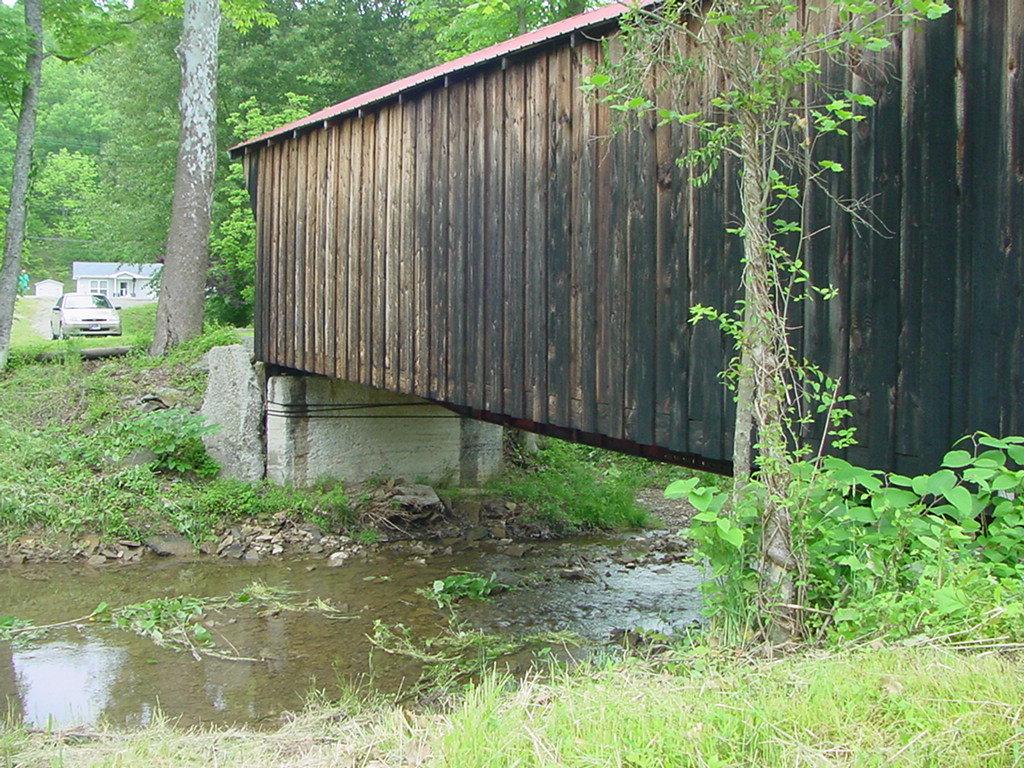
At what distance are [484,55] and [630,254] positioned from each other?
6.91 ft

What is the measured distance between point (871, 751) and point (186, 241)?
1249 centimetres

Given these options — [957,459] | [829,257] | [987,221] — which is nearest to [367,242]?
[829,257]

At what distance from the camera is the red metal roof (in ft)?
17.7

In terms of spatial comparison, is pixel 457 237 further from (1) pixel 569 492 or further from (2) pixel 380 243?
(1) pixel 569 492

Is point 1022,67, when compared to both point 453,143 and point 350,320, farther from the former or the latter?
point 350,320

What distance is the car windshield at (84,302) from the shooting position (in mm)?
21766

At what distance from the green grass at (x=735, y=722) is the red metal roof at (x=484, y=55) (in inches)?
103

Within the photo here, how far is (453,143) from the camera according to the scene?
7.00 meters

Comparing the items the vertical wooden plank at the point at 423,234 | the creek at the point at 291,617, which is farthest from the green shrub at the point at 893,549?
the vertical wooden plank at the point at 423,234

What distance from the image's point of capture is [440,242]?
7.21 meters

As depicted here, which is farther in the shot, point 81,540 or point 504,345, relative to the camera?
point 81,540

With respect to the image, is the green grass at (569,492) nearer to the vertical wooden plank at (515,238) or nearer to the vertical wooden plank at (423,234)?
the vertical wooden plank at (423,234)

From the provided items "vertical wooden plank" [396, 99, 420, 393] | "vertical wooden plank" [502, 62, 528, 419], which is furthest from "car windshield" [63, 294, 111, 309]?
"vertical wooden plank" [502, 62, 528, 419]

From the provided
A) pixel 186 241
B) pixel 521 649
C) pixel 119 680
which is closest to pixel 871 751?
pixel 521 649
